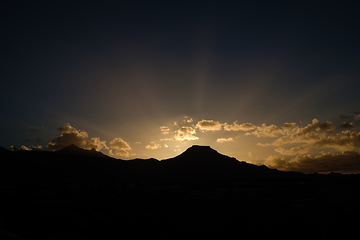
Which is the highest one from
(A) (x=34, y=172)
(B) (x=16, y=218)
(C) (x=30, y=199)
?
(A) (x=34, y=172)

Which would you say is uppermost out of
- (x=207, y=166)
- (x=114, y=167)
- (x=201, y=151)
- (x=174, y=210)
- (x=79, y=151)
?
(x=201, y=151)

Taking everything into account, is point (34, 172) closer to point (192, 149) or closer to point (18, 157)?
point (18, 157)

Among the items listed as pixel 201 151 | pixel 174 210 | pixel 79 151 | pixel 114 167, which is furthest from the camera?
pixel 201 151

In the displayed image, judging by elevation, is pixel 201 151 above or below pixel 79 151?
above

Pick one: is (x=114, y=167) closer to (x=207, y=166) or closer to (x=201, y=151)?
(x=207, y=166)

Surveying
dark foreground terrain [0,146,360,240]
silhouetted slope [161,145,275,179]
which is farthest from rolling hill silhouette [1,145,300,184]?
dark foreground terrain [0,146,360,240]

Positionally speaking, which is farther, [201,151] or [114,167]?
[201,151]

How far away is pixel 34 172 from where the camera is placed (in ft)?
311

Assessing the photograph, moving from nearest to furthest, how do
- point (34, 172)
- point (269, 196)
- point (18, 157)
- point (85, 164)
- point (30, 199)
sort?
point (30, 199) < point (269, 196) < point (34, 172) < point (18, 157) < point (85, 164)

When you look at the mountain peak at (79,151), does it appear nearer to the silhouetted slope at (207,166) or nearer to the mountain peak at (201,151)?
the silhouetted slope at (207,166)

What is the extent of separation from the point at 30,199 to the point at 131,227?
20141mm

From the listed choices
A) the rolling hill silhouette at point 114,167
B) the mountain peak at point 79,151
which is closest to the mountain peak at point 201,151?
the rolling hill silhouette at point 114,167

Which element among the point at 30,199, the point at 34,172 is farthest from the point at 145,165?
the point at 30,199

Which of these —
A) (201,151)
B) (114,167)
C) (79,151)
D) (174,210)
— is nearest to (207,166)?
(201,151)
